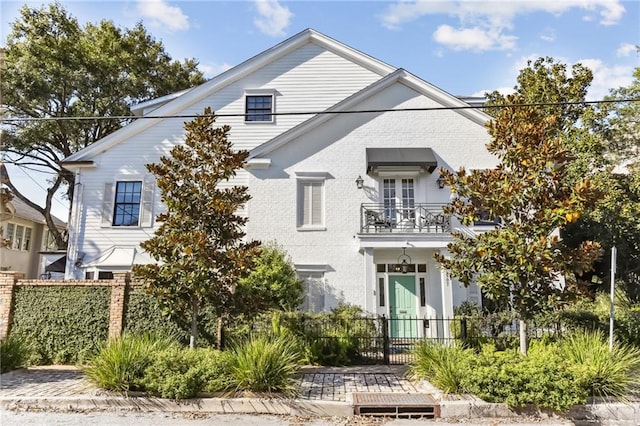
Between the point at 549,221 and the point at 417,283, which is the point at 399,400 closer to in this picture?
the point at 549,221

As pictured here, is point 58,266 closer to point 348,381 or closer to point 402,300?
point 402,300

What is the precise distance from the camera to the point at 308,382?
8.76 m

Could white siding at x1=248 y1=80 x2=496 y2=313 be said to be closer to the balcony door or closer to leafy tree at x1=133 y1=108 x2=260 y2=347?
the balcony door

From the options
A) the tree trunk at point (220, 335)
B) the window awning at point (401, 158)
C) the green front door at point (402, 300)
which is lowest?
the tree trunk at point (220, 335)

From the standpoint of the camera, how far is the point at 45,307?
10.7m

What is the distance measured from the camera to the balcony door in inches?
619

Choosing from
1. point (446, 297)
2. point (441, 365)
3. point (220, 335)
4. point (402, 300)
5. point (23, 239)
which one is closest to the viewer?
point (441, 365)

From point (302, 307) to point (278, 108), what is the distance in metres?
8.51

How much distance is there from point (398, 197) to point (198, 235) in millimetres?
9185

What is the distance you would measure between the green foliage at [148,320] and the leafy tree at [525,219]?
6401mm

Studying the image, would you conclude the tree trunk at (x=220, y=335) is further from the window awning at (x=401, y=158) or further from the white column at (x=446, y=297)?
the window awning at (x=401, y=158)

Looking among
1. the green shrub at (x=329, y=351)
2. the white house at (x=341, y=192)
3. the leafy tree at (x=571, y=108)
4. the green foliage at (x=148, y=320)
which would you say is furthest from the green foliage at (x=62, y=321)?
the leafy tree at (x=571, y=108)

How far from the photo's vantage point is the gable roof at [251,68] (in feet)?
57.1

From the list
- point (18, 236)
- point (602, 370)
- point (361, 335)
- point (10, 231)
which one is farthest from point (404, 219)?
point (18, 236)
